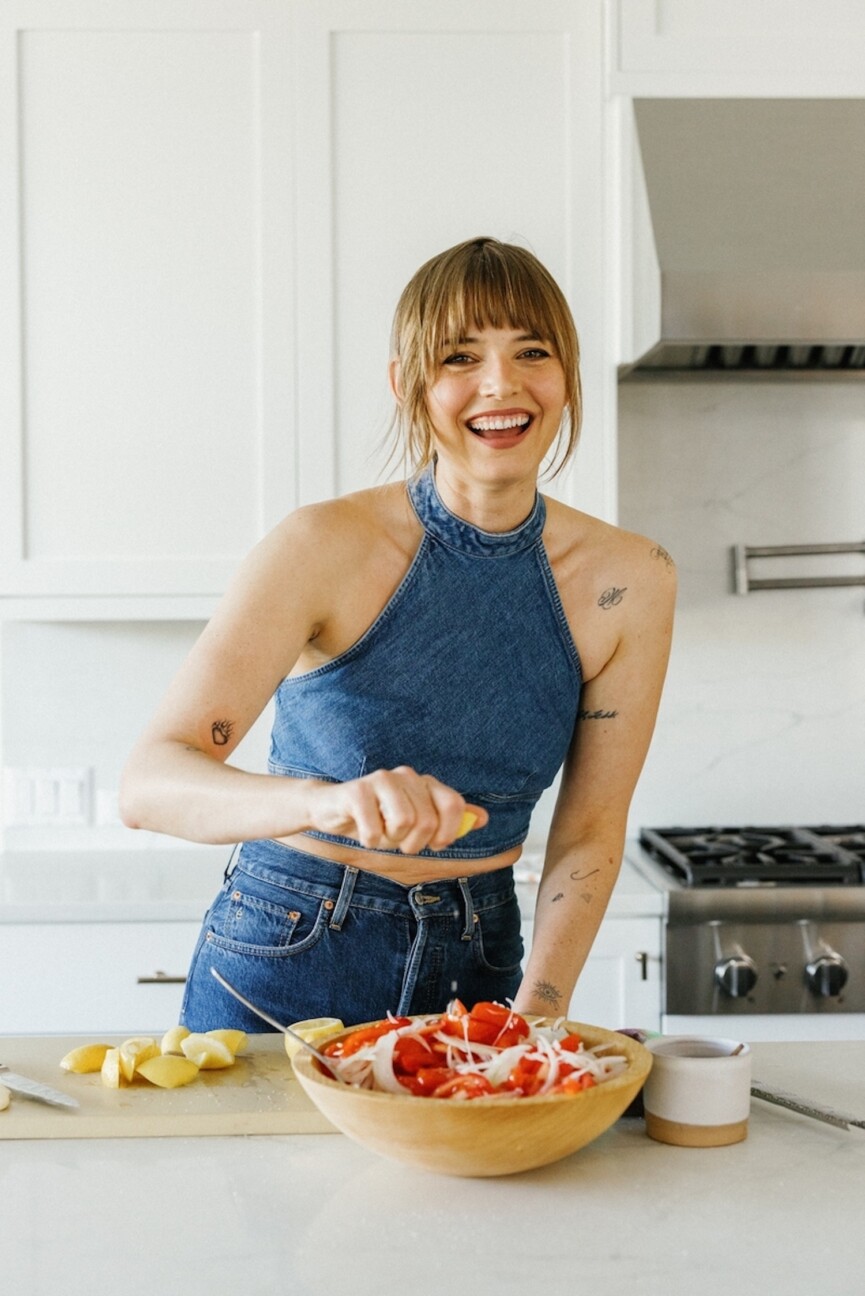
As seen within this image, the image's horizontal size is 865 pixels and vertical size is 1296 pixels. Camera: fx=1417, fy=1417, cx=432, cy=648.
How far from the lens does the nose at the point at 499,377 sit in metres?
1.42

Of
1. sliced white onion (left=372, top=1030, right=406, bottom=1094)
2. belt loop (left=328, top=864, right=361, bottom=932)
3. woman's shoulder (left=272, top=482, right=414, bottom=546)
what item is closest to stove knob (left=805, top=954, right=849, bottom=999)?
belt loop (left=328, top=864, right=361, bottom=932)

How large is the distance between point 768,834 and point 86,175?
176 cm

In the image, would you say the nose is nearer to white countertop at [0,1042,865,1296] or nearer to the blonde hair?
the blonde hair

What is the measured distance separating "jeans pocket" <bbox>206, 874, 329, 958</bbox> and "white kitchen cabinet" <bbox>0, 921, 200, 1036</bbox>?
79 cm

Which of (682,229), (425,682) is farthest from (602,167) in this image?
(425,682)

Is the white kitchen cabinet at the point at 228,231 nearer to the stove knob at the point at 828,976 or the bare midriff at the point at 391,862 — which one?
the stove knob at the point at 828,976

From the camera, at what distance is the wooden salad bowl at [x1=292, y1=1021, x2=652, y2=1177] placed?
989 mm

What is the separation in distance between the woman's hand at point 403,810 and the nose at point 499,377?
55 centimetres

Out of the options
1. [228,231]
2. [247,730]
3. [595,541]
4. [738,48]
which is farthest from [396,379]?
[738,48]

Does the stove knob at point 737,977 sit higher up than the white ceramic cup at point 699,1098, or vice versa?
the white ceramic cup at point 699,1098

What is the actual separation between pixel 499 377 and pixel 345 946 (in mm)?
620

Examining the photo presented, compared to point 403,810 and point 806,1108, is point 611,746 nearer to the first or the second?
point 806,1108

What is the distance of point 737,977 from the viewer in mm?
2256

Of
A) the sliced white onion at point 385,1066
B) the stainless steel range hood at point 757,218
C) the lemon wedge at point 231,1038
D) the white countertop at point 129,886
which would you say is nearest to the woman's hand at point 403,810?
the sliced white onion at point 385,1066
